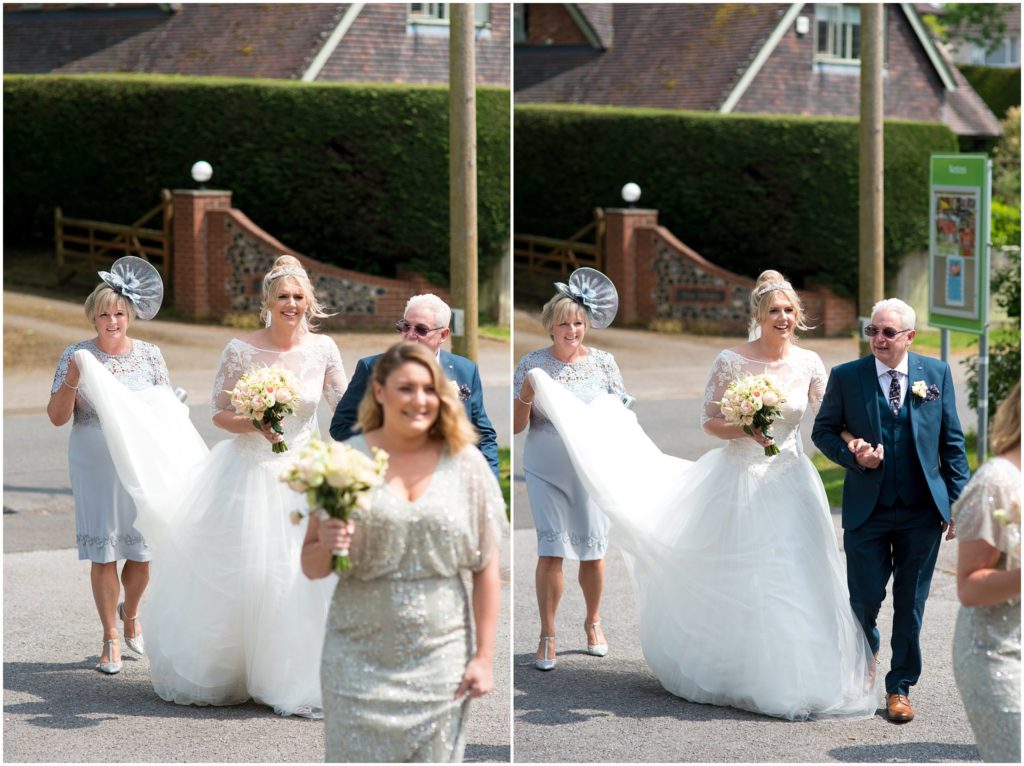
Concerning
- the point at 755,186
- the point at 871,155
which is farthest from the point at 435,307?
the point at 755,186

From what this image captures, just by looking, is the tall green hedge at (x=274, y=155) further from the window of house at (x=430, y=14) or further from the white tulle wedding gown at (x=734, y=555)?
the white tulle wedding gown at (x=734, y=555)

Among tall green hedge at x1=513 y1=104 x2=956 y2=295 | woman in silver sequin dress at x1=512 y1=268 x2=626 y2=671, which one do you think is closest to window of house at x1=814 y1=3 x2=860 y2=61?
tall green hedge at x1=513 y1=104 x2=956 y2=295

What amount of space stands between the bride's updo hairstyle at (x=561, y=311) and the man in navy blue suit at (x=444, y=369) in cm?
89

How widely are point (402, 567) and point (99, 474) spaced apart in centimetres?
344

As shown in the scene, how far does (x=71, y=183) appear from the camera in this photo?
22672 millimetres

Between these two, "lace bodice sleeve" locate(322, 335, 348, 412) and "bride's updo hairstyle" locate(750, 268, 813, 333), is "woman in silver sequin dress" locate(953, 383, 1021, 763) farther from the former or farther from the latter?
"lace bodice sleeve" locate(322, 335, 348, 412)

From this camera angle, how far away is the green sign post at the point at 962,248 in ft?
34.6

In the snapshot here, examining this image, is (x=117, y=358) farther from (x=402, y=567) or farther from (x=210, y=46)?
(x=210, y=46)

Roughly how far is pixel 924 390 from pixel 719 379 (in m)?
0.90

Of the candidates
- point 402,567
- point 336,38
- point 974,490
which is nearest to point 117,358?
point 402,567

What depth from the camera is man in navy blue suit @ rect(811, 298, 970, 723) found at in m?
5.93

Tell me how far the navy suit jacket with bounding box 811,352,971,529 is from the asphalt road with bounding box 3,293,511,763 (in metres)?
1.49

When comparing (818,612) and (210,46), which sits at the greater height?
(210,46)

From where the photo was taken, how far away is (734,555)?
621 centimetres
